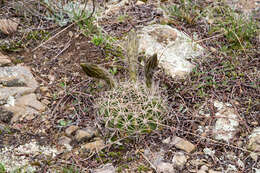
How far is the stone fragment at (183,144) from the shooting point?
8.45ft

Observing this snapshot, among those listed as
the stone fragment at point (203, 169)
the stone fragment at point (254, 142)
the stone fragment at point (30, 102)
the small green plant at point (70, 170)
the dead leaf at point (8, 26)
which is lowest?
the small green plant at point (70, 170)

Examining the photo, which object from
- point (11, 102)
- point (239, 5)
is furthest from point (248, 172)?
point (239, 5)

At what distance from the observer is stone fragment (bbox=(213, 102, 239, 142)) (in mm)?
2682

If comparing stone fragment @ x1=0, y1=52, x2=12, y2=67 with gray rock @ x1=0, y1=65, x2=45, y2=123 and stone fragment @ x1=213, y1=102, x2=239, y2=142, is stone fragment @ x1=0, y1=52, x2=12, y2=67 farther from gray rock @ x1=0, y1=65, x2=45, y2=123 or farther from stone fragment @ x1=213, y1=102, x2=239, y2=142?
stone fragment @ x1=213, y1=102, x2=239, y2=142

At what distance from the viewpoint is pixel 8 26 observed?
3.57 m

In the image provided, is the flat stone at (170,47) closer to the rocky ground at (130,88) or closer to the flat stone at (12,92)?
the rocky ground at (130,88)

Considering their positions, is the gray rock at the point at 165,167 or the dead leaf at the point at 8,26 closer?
the gray rock at the point at 165,167

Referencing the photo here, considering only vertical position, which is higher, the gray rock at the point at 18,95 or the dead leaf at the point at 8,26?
the dead leaf at the point at 8,26

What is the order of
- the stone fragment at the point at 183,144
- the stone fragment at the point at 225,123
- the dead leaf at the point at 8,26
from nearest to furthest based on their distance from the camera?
the stone fragment at the point at 183,144 < the stone fragment at the point at 225,123 < the dead leaf at the point at 8,26

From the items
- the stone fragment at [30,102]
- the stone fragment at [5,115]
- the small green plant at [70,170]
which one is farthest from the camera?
the stone fragment at [30,102]

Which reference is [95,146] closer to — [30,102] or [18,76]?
[30,102]

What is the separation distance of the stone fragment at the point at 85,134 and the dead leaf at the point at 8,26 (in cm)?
152

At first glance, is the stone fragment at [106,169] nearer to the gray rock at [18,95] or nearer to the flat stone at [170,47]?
the gray rock at [18,95]

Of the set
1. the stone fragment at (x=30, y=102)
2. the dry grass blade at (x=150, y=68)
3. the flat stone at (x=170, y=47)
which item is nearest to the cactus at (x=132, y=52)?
the dry grass blade at (x=150, y=68)
